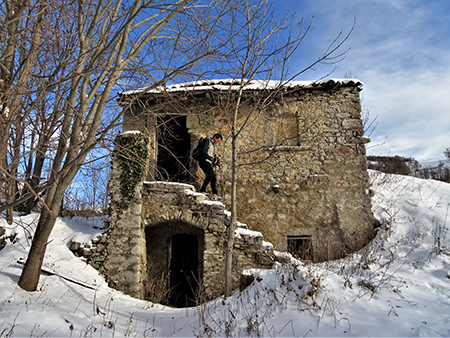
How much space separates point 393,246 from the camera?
249 inches

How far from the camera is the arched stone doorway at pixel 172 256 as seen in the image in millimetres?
6938

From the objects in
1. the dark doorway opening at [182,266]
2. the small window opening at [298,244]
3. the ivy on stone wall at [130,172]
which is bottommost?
the dark doorway opening at [182,266]

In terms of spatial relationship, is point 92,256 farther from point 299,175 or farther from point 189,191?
point 299,175

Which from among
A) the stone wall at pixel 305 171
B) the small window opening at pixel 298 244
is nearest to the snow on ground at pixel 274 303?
the stone wall at pixel 305 171

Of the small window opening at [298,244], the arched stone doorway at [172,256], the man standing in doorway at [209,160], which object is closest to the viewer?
the man standing in doorway at [209,160]

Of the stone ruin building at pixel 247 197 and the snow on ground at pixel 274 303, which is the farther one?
the stone ruin building at pixel 247 197

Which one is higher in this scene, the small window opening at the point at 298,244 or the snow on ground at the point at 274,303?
the small window opening at the point at 298,244

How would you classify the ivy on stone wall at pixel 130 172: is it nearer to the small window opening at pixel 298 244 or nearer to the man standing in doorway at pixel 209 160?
the man standing in doorway at pixel 209 160

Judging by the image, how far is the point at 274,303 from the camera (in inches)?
161

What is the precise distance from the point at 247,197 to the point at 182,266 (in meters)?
2.52

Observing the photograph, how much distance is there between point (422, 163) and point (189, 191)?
2457 cm

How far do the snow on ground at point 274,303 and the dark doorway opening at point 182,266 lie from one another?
6.93 feet

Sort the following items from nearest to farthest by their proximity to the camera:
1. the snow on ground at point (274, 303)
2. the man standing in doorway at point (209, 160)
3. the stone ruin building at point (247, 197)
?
1. the snow on ground at point (274, 303)
2. the stone ruin building at point (247, 197)
3. the man standing in doorway at point (209, 160)

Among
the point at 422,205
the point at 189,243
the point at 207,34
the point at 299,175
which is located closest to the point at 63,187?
the point at 207,34
